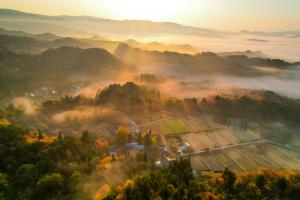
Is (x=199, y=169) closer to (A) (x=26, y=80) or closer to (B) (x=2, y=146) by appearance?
(B) (x=2, y=146)

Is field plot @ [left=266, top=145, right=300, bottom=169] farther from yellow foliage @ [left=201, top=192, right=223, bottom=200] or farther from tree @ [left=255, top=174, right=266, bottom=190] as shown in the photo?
yellow foliage @ [left=201, top=192, right=223, bottom=200]

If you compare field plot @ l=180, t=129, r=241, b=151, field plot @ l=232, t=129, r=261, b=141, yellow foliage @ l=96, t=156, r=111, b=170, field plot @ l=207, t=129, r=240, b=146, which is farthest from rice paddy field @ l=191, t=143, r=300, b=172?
yellow foliage @ l=96, t=156, r=111, b=170

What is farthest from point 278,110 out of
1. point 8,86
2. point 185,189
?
point 8,86

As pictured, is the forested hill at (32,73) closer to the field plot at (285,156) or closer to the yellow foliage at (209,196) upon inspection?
the yellow foliage at (209,196)

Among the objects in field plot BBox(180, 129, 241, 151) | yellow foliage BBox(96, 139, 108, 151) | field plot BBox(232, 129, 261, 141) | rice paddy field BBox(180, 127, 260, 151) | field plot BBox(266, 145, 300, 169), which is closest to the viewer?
yellow foliage BBox(96, 139, 108, 151)

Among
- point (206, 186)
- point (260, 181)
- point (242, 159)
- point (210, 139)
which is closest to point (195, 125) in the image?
point (210, 139)
